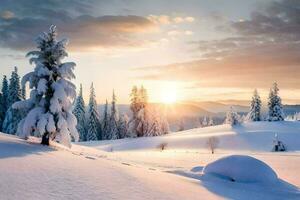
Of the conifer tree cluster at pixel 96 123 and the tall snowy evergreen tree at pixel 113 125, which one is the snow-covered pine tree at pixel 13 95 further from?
→ the tall snowy evergreen tree at pixel 113 125

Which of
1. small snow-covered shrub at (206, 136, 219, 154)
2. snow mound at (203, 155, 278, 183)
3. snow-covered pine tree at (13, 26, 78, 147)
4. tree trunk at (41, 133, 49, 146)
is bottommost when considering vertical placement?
small snow-covered shrub at (206, 136, 219, 154)

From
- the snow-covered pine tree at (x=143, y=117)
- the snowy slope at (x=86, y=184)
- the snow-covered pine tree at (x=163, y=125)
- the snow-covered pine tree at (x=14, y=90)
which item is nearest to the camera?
the snowy slope at (x=86, y=184)

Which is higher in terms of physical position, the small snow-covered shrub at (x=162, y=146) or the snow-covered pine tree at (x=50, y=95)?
the snow-covered pine tree at (x=50, y=95)

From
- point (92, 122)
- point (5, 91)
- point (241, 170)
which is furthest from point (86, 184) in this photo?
point (92, 122)

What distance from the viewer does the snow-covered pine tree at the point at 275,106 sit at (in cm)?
9844

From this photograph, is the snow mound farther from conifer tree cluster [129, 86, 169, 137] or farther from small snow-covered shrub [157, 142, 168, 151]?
conifer tree cluster [129, 86, 169, 137]

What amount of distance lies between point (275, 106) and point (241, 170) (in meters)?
79.9

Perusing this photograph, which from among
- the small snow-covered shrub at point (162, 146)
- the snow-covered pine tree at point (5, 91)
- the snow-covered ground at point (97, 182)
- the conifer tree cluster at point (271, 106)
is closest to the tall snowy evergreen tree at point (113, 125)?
the small snow-covered shrub at point (162, 146)

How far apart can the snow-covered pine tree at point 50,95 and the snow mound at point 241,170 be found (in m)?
10.1

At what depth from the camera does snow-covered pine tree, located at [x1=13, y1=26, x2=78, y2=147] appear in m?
25.7

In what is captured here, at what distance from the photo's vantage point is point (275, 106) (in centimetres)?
10019

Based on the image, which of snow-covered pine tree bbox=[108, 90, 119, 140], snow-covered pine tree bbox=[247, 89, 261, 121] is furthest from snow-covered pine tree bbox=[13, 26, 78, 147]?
snow-covered pine tree bbox=[247, 89, 261, 121]

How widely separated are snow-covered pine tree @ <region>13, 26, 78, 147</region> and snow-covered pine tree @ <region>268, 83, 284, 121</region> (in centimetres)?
8070

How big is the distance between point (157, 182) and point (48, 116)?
10.8m
